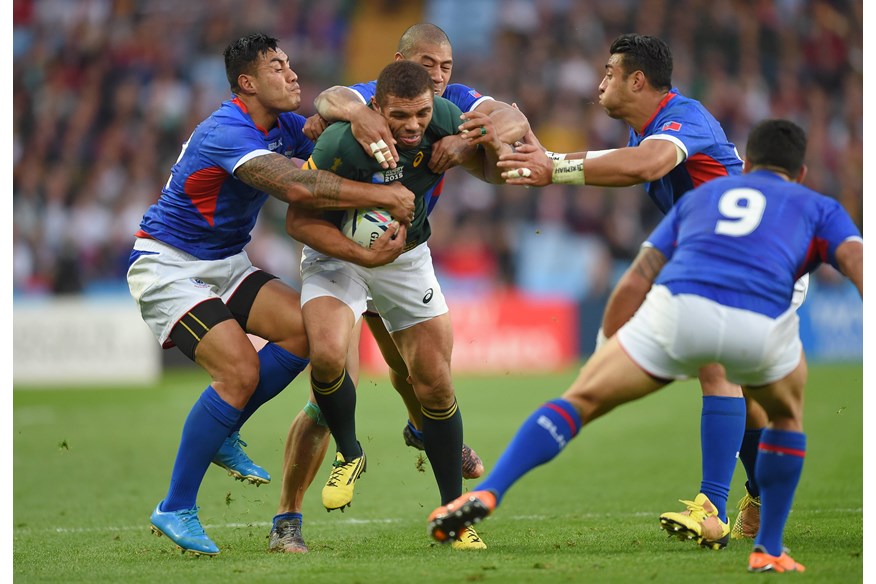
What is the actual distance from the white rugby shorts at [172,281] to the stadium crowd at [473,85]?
509 inches

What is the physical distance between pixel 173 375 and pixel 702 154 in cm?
1432

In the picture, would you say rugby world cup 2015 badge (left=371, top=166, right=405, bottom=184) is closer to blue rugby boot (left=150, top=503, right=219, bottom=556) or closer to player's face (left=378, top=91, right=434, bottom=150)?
player's face (left=378, top=91, right=434, bottom=150)

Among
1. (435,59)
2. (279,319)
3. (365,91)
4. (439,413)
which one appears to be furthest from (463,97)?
(439,413)

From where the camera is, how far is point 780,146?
5.17m

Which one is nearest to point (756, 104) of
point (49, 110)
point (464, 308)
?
point (464, 308)

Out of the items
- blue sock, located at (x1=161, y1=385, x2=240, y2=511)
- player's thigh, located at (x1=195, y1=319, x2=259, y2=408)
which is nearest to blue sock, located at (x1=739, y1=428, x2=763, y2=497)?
player's thigh, located at (x1=195, y1=319, x2=259, y2=408)

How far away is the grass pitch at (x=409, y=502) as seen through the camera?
18.1 feet

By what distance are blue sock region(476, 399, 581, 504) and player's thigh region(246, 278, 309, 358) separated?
70.7 inches

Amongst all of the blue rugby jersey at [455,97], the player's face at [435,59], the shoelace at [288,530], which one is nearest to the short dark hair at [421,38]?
the player's face at [435,59]

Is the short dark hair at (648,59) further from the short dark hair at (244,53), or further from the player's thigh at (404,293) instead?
the short dark hair at (244,53)

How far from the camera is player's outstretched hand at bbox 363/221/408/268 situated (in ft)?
19.9

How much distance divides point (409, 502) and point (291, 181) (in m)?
3.66

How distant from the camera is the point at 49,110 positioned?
2175cm

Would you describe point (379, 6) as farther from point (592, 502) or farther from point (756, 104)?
point (592, 502)
